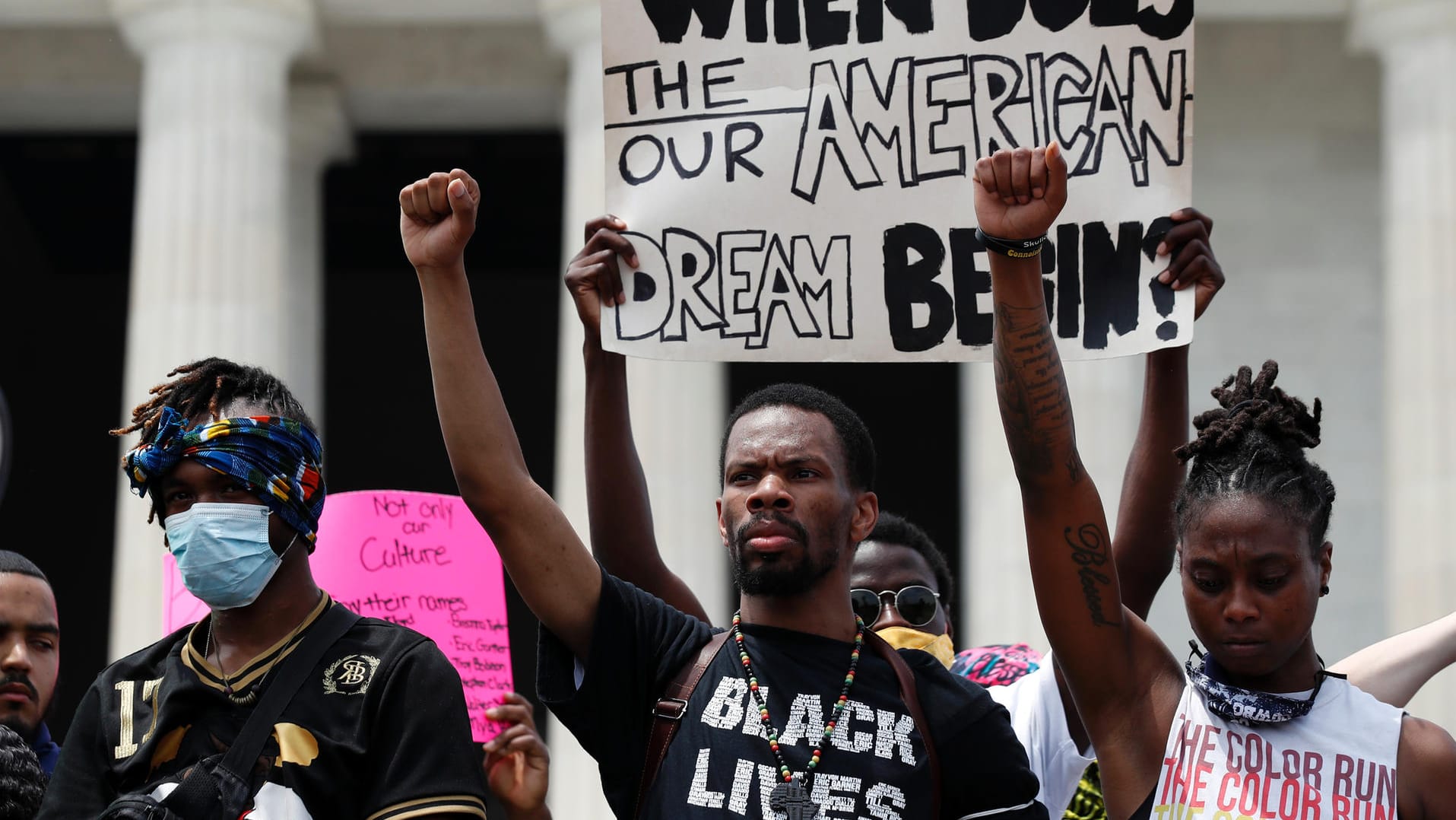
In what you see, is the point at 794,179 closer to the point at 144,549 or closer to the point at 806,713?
the point at 806,713

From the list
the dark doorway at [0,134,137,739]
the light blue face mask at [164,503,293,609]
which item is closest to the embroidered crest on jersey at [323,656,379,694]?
the light blue face mask at [164,503,293,609]

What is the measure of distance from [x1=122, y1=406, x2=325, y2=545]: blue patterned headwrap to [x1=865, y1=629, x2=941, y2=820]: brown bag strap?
128 cm

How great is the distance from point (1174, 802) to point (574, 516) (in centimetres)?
1444

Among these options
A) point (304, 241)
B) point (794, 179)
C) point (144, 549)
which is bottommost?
point (144, 549)

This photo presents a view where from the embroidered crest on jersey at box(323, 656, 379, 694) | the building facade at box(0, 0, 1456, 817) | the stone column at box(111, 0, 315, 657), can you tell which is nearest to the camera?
the embroidered crest on jersey at box(323, 656, 379, 694)

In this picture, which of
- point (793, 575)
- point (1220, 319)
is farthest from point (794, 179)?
point (1220, 319)

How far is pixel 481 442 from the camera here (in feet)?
14.1

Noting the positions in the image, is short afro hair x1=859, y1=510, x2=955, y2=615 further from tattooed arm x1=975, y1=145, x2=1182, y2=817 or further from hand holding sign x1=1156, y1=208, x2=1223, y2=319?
tattooed arm x1=975, y1=145, x2=1182, y2=817

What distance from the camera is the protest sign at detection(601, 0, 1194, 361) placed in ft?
17.9

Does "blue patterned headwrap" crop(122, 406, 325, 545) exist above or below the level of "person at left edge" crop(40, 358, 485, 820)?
above

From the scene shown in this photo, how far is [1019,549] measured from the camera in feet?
59.4

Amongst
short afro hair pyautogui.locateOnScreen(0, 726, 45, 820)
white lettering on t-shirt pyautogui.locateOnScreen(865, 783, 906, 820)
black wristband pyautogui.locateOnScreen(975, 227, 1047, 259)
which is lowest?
short afro hair pyautogui.locateOnScreen(0, 726, 45, 820)

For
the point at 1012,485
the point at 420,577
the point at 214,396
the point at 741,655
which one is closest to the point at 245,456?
the point at 214,396

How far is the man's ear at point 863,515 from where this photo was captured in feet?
14.9
